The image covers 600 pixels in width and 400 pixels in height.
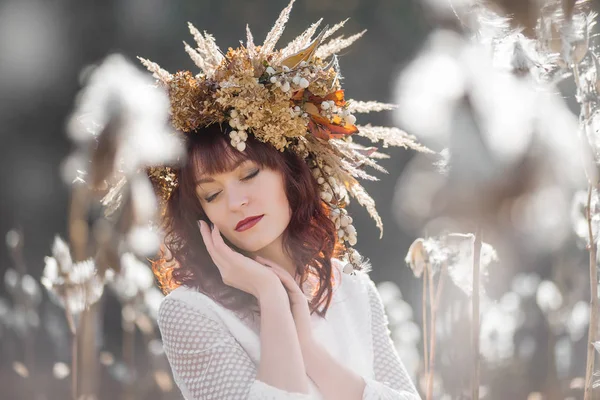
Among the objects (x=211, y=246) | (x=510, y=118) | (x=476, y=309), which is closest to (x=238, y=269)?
(x=211, y=246)

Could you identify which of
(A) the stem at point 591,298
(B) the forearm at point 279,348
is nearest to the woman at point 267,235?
(B) the forearm at point 279,348

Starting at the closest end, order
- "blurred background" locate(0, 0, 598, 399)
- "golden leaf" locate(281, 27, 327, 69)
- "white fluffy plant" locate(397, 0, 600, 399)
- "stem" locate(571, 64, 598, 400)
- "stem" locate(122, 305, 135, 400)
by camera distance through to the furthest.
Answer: "white fluffy plant" locate(397, 0, 600, 399) < "stem" locate(571, 64, 598, 400) < "golden leaf" locate(281, 27, 327, 69) < "stem" locate(122, 305, 135, 400) < "blurred background" locate(0, 0, 598, 399)

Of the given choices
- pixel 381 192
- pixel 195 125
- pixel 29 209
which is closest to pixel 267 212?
pixel 195 125

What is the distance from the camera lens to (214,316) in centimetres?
217

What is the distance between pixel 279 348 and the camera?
199 cm

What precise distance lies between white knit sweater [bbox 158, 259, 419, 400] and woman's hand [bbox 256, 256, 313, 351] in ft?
0.43

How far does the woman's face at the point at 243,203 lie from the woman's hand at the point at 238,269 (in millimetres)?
56

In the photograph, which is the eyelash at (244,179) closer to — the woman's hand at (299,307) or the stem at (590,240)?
the woman's hand at (299,307)

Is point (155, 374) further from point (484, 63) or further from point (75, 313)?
point (484, 63)

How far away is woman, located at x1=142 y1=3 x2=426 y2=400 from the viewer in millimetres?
2064

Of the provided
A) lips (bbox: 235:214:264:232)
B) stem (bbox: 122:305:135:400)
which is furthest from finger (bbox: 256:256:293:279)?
stem (bbox: 122:305:135:400)

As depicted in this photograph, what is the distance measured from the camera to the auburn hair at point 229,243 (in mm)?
2210

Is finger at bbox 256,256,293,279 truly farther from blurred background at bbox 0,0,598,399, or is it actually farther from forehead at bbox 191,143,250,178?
blurred background at bbox 0,0,598,399

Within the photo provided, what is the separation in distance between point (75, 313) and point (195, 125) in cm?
85
